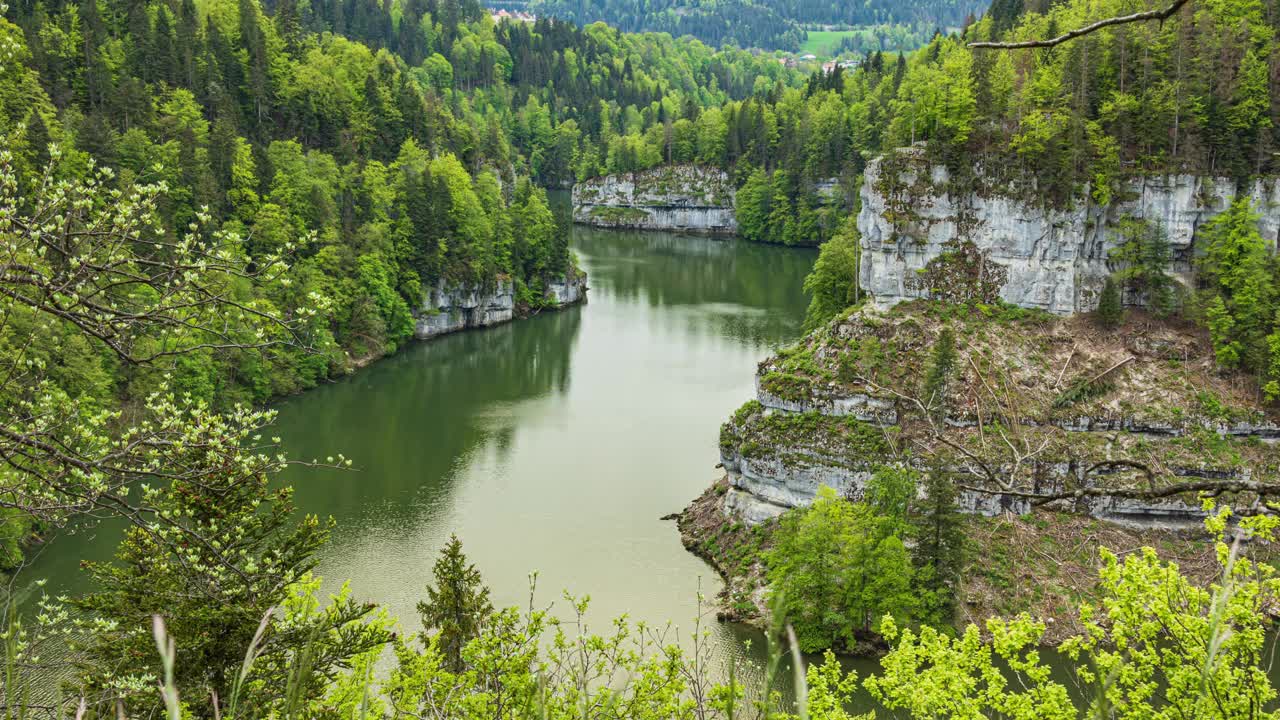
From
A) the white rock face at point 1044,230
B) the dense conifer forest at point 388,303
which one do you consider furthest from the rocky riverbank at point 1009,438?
the white rock face at point 1044,230

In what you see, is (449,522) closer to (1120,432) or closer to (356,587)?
(356,587)

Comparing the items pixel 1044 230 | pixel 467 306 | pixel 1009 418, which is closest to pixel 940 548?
pixel 1009 418

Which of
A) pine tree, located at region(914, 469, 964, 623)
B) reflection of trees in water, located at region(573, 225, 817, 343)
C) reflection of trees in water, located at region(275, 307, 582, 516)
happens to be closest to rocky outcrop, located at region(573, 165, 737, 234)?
reflection of trees in water, located at region(573, 225, 817, 343)

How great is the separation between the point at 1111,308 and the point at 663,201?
6791cm

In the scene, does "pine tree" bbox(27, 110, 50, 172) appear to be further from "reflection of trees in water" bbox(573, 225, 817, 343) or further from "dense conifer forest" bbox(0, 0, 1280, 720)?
"reflection of trees in water" bbox(573, 225, 817, 343)

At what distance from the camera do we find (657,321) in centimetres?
5622

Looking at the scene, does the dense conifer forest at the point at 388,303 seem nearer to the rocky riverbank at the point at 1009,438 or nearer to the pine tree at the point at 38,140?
the pine tree at the point at 38,140

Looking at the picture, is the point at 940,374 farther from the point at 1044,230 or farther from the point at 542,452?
the point at 542,452

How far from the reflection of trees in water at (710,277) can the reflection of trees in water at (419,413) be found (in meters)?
10.7

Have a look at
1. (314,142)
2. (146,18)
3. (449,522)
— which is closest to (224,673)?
(449,522)

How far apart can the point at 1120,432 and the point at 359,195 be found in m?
40.3

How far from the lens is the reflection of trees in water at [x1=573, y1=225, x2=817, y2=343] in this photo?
56281 mm

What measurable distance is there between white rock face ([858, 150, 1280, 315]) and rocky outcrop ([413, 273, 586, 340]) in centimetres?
2646

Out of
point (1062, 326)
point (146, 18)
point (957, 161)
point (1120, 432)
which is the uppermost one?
point (146, 18)
